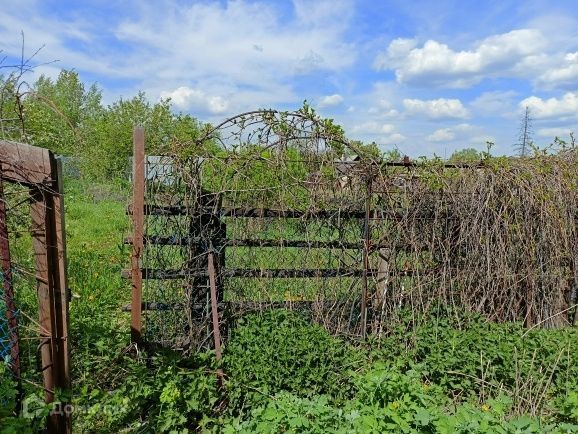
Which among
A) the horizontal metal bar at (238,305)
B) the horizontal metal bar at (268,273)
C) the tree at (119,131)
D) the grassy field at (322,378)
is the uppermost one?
the tree at (119,131)

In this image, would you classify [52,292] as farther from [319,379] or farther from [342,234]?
[342,234]

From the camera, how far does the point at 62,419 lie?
3102mm

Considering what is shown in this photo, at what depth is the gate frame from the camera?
2.77m

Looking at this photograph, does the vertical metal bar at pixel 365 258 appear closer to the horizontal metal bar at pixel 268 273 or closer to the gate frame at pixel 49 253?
the horizontal metal bar at pixel 268 273

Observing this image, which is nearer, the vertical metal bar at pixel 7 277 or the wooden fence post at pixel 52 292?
the vertical metal bar at pixel 7 277

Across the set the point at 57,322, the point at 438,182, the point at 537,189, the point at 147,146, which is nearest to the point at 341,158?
the point at 438,182

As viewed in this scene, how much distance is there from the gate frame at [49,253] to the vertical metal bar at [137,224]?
4.43ft

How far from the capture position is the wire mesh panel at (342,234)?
461 cm

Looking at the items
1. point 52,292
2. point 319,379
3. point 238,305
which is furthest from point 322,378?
point 52,292

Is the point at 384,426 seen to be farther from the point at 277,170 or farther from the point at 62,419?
the point at 277,170

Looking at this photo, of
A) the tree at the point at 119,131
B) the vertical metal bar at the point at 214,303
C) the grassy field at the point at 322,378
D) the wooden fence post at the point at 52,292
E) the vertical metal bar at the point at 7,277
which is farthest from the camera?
the tree at the point at 119,131

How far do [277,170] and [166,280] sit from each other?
1571 millimetres

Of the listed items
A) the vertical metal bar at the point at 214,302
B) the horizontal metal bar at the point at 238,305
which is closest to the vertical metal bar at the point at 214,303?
the vertical metal bar at the point at 214,302

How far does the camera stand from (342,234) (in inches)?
198
